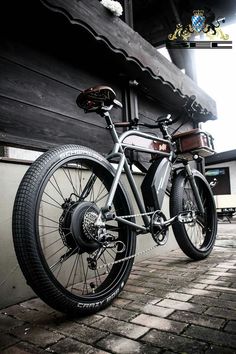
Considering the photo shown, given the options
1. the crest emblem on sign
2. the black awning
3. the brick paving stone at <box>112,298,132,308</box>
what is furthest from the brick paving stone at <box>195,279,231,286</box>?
the crest emblem on sign

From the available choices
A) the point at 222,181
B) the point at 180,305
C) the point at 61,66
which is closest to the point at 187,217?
the point at 180,305

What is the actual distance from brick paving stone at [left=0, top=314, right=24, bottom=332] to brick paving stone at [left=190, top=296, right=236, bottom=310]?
1069 mm

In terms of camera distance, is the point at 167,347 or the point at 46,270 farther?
the point at 46,270

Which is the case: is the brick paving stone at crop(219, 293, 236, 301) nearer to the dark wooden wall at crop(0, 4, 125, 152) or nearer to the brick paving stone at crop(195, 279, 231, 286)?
the brick paving stone at crop(195, 279, 231, 286)

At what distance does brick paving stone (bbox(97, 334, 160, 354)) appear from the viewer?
116 cm

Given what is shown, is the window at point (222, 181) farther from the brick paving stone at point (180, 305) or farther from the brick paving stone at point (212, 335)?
the brick paving stone at point (212, 335)

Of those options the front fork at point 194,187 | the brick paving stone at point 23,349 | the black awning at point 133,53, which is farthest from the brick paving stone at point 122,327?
the black awning at point 133,53

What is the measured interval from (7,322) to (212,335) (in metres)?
1.13

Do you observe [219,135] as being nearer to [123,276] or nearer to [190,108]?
[190,108]

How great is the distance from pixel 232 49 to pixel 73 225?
473 centimetres

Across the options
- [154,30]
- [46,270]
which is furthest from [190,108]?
[154,30]

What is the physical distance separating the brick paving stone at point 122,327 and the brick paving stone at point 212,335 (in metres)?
0.22

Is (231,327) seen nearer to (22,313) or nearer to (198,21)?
(22,313)

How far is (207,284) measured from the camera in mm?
2076
